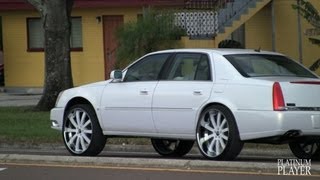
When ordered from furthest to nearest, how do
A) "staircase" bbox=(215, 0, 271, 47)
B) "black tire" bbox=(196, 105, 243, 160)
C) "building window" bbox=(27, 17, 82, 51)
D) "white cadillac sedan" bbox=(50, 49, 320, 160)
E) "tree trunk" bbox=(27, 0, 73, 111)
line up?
"building window" bbox=(27, 17, 82, 51) < "staircase" bbox=(215, 0, 271, 47) < "tree trunk" bbox=(27, 0, 73, 111) < "black tire" bbox=(196, 105, 243, 160) < "white cadillac sedan" bbox=(50, 49, 320, 160)

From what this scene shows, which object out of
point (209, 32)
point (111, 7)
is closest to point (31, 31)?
point (111, 7)

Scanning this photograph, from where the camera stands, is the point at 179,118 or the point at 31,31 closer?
the point at 179,118

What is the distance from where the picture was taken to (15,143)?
14.4m

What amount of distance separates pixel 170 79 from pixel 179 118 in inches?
26.4

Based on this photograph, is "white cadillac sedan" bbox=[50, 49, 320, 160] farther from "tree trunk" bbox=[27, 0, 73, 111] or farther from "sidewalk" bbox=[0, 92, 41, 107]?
"sidewalk" bbox=[0, 92, 41, 107]

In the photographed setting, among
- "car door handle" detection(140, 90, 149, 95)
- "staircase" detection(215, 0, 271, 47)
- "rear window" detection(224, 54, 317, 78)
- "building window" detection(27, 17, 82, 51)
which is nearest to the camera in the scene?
"rear window" detection(224, 54, 317, 78)

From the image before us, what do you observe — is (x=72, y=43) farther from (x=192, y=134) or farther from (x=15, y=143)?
(x=192, y=134)

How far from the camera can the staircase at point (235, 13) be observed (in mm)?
23250

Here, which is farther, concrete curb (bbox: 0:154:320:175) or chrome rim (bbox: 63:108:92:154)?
chrome rim (bbox: 63:108:92:154)

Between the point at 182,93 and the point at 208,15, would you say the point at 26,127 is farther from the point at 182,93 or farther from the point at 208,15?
the point at 208,15

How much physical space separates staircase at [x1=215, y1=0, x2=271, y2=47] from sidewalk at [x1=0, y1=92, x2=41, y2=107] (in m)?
6.23

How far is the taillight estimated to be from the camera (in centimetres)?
968

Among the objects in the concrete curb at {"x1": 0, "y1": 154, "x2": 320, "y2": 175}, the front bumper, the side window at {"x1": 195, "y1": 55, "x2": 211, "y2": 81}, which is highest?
the side window at {"x1": 195, "y1": 55, "x2": 211, "y2": 81}

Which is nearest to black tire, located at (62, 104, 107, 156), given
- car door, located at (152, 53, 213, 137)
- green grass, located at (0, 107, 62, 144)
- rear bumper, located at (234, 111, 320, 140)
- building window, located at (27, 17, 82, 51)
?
car door, located at (152, 53, 213, 137)
